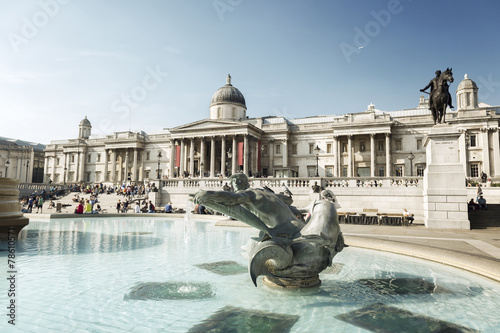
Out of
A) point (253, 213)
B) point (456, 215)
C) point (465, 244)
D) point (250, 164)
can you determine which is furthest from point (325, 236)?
point (250, 164)

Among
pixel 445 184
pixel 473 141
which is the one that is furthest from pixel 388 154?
pixel 445 184

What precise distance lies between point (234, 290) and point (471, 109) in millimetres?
48747

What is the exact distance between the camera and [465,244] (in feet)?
29.5

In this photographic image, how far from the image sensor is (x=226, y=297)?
180 inches

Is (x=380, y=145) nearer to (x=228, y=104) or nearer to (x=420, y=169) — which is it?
(x=420, y=169)

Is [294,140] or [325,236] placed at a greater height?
[294,140]

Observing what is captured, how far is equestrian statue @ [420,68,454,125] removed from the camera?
14.9 meters

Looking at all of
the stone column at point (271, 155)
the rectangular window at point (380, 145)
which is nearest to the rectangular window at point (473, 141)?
the rectangular window at point (380, 145)

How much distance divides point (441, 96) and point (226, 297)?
15.4 m

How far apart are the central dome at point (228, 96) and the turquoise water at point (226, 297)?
165 ft

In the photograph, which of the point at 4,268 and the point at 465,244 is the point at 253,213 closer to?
the point at 4,268

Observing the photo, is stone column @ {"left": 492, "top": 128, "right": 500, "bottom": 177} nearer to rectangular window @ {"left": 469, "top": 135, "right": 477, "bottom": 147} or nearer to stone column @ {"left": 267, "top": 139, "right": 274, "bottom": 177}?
rectangular window @ {"left": 469, "top": 135, "right": 477, "bottom": 147}

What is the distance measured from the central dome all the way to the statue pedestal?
43906 mm

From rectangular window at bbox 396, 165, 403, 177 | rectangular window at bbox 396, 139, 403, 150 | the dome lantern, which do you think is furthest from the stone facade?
rectangular window at bbox 396, 139, 403, 150
